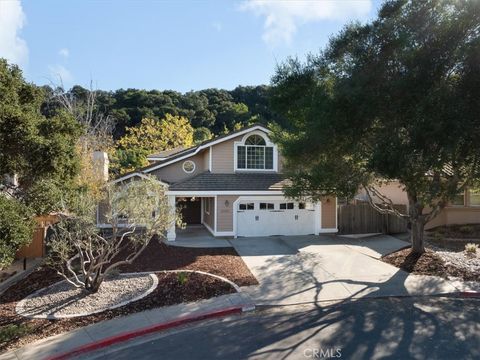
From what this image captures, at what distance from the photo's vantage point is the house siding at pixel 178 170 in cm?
2108

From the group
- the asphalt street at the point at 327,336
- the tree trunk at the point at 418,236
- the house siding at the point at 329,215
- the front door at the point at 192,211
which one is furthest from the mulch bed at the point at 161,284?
the front door at the point at 192,211

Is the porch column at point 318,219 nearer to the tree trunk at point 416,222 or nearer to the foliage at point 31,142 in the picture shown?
the tree trunk at point 416,222

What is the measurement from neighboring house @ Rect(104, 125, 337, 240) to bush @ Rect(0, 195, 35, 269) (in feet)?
32.1

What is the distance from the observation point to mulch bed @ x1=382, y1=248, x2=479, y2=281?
12070mm

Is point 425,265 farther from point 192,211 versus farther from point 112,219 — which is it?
point 192,211

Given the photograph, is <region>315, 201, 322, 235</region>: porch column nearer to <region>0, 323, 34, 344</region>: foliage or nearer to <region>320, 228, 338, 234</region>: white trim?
<region>320, 228, 338, 234</region>: white trim

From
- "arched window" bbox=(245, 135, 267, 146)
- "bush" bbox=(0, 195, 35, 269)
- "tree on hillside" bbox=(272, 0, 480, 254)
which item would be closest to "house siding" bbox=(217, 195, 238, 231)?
"arched window" bbox=(245, 135, 267, 146)

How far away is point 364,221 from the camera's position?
66.4 ft

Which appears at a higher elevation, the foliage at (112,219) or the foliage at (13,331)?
the foliage at (112,219)

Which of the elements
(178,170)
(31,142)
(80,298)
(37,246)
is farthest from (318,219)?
(31,142)

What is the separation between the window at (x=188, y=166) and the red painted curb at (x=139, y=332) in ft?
42.7

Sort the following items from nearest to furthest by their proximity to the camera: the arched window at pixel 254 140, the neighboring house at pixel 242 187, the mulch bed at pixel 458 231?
the neighboring house at pixel 242 187 → the mulch bed at pixel 458 231 → the arched window at pixel 254 140

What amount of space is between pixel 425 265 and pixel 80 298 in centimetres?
1117

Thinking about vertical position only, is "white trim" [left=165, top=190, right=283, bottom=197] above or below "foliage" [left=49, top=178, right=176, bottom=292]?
above
